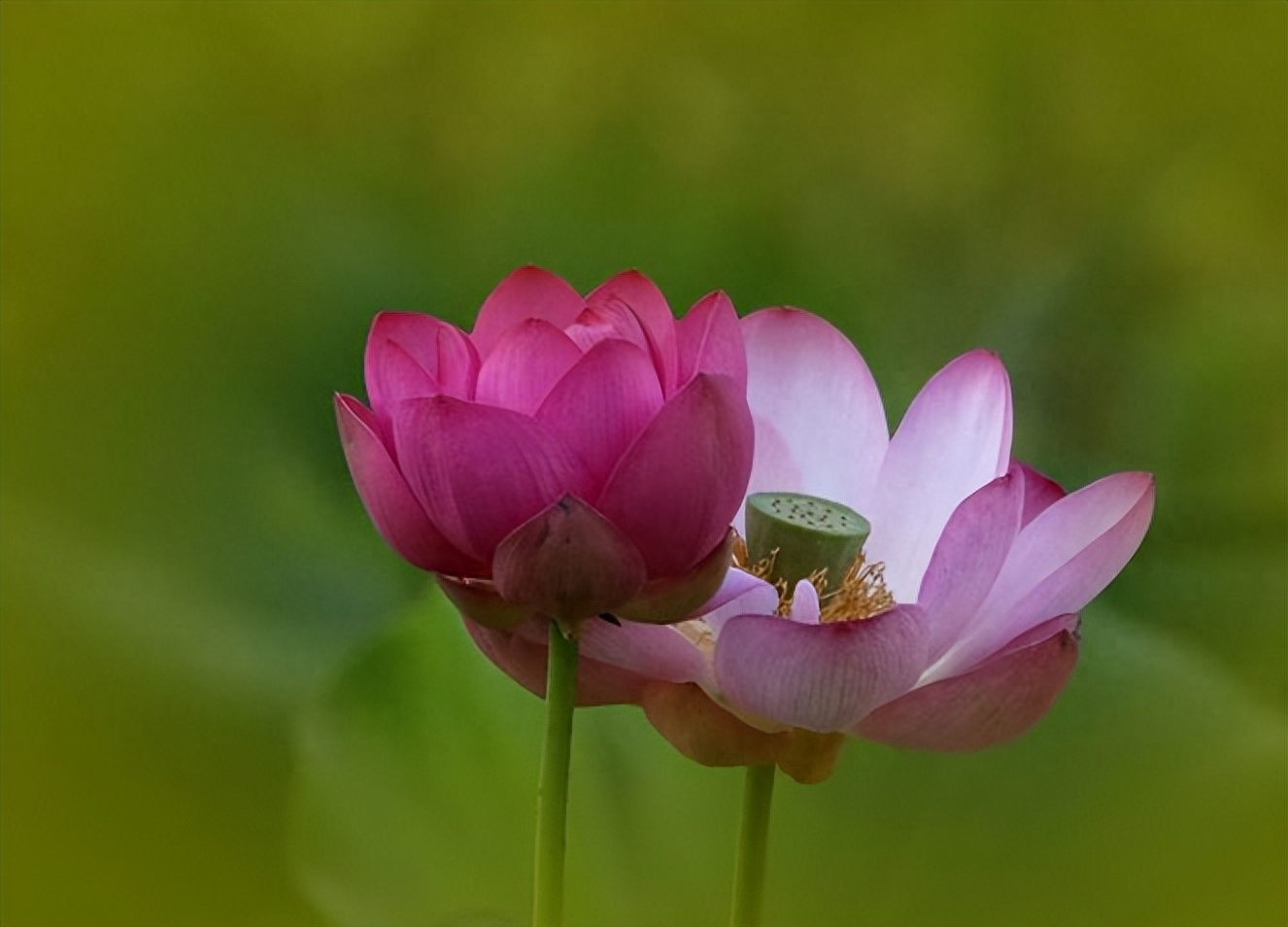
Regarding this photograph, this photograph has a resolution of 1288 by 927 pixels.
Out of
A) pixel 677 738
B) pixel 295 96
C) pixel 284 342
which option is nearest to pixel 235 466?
pixel 284 342

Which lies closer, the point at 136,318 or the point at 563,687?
the point at 563,687

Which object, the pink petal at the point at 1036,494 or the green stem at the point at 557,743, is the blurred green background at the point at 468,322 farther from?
the green stem at the point at 557,743

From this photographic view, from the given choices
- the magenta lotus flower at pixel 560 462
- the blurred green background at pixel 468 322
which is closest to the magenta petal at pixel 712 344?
the magenta lotus flower at pixel 560 462

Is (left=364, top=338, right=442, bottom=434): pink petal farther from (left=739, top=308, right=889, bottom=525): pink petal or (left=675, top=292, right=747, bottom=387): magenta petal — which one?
(left=739, top=308, right=889, bottom=525): pink petal

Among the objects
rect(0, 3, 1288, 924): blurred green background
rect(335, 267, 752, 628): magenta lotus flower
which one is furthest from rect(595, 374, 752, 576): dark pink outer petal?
rect(0, 3, 1288, 924): blurred green background

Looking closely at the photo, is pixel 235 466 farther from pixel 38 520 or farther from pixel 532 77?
pixel 532 77

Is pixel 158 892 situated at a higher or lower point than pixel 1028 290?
lower

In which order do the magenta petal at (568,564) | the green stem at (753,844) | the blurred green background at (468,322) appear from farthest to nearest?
1. the blurred green background at (468,322)
2. the green stem at (753,844)
3. the magenta petal at (568,564)
